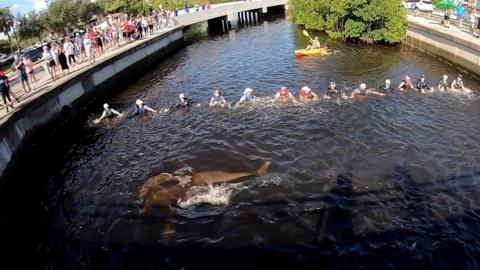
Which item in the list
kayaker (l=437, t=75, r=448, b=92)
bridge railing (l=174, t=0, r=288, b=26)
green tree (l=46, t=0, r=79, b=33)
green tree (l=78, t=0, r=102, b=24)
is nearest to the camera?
kayaker (l=437, t=75, r=448, b=92)

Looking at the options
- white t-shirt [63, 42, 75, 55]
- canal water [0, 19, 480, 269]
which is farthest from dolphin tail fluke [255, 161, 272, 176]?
white t-shirt [63, 42, 75, 55]

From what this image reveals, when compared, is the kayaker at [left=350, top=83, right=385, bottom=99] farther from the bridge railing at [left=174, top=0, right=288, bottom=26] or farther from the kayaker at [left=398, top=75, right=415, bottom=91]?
the bridge railing at [left=174, top=0, right=288, bottom=26]

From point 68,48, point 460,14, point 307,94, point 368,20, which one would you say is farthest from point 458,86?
point 68,48

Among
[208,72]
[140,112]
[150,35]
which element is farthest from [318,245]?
[150,35]

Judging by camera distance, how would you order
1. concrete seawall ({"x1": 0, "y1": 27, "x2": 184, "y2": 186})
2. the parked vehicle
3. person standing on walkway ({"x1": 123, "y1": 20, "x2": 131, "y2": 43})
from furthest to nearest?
the parked vehicle → person standing on walkway ({"x1": 123, "y1": 20, "x2": 131, "y2": 43}) → concrete seawall ({"x1": 0, "y1": 27, "x2": 184, "y2": 186})

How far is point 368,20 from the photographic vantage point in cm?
4047

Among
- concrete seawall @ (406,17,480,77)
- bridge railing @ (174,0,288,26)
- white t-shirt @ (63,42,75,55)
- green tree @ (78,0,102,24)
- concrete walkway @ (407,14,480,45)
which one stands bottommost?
concrete seawall @ (406,17,480,77)

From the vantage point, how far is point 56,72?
27859 mm

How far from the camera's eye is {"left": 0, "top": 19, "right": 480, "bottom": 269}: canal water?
1270cm

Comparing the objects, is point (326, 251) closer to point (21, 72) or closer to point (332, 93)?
point (332, 93)

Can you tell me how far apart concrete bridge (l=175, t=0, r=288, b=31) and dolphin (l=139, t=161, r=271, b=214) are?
4384 centimetres

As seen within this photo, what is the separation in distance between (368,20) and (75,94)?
94.8ft

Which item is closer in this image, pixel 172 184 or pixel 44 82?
pixel 172 184

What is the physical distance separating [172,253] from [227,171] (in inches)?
211
